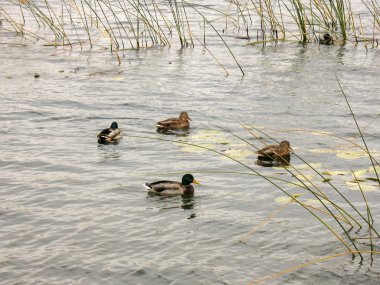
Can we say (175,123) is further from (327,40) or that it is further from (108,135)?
(327,40)

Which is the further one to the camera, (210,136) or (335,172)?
(210,136)

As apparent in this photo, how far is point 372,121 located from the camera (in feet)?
45.7

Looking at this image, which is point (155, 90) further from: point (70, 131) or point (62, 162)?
point (62, 162)

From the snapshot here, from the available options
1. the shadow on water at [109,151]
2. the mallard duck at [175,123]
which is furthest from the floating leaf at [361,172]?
the shadow on water at [109,151]

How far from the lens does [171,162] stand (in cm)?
1162

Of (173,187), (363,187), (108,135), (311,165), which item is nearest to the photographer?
(363,187)

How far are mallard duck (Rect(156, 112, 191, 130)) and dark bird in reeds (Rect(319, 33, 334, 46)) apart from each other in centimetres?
769

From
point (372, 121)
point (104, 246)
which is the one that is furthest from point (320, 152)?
point (104, 246)

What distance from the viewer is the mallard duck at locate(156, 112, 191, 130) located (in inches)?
512

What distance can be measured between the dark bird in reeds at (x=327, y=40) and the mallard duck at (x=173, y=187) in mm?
10614

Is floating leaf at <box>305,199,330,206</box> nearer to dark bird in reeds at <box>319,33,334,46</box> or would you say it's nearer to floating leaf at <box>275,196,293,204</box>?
floating leaf at <box>275,196,293,204</box>

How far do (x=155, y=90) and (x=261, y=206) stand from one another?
687 cm

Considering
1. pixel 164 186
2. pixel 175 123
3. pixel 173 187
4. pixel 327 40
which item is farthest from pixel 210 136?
pixel 327 40

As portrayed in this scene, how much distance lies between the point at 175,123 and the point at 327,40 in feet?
27.6
